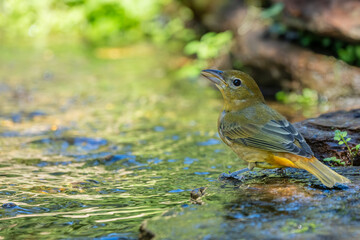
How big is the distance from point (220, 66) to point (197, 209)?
868cm

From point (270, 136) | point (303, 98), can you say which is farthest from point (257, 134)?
point (303, 98)

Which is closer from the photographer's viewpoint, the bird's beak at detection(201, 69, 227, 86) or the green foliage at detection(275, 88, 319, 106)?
the bird's beak at detection(201, 69, 227, 86)

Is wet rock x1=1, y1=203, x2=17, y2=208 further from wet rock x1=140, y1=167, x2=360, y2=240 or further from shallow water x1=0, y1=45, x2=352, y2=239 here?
wet rock x1=140, y1=167, x2=360, y2=240

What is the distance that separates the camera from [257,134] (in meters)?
4.37

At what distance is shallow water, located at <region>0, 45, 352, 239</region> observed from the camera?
12.7 feet

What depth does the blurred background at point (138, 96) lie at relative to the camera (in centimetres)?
445

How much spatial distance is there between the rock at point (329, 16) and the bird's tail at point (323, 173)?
16.9 ft

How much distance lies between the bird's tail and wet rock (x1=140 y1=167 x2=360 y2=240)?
0.08m

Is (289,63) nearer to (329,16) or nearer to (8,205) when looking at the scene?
(329,16)

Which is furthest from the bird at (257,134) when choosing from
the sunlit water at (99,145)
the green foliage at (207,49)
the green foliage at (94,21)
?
the green foliage at (94,21)

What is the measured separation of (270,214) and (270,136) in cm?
105

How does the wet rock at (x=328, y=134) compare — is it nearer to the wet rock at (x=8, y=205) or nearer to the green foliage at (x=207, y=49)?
the wet rock at (x=8, y=205)

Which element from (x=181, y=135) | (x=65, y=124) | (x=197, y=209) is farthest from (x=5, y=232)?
(x=65, y=124)

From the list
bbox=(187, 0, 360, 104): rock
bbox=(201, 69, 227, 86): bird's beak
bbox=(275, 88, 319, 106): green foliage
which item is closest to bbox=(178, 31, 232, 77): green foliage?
bbox=(187, 0, 360, 104): rock
